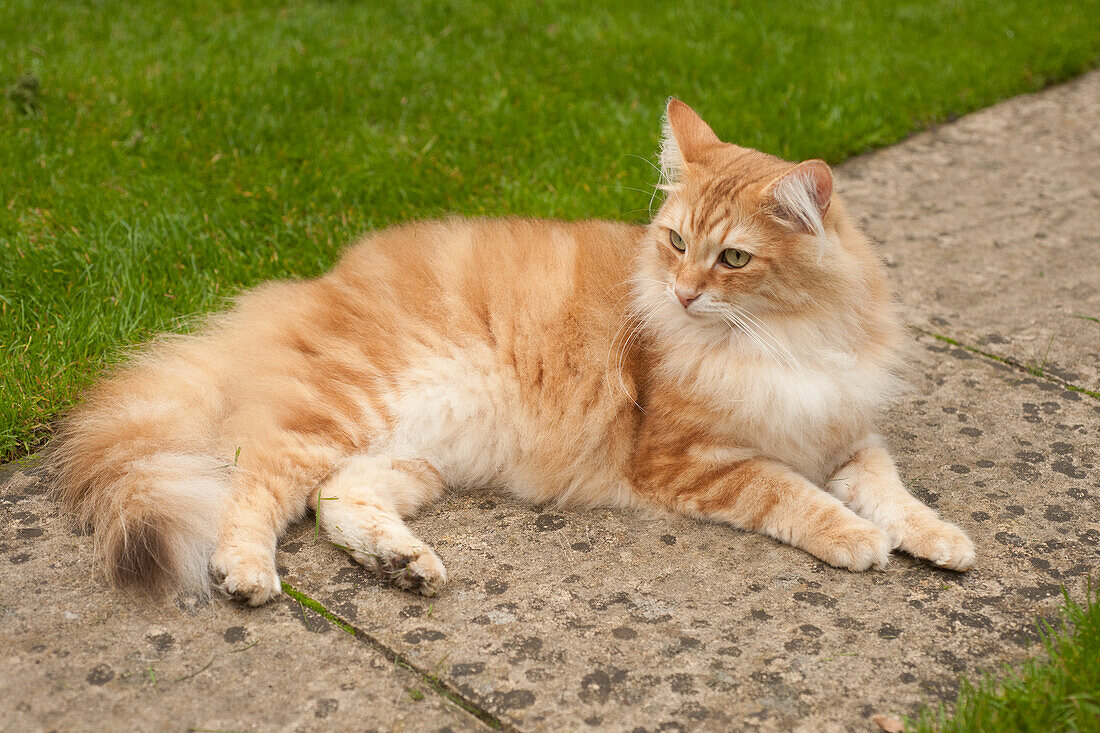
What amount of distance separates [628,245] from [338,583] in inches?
60.2

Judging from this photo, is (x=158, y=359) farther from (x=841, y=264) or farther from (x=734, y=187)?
(x=841, y=264)

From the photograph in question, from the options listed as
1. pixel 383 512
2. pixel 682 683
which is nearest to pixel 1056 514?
pixel 682 683

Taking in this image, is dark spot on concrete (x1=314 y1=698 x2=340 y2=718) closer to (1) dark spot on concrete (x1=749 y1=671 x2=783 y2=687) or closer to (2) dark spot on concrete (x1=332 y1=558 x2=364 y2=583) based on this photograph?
(2) dark spot on concrete (x1=332 y1=558 x2=364 y2=583)

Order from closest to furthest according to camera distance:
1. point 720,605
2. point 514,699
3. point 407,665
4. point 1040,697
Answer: point 1040,697 → point 514,699 → point 407,665 → point 720,605

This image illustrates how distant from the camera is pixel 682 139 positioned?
3.03 metres

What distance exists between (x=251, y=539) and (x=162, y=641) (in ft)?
1.21

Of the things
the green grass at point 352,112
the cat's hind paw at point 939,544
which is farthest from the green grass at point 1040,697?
the green grass at point 352,112

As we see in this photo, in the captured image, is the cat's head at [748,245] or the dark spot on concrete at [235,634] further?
the cat's head at [748,245]

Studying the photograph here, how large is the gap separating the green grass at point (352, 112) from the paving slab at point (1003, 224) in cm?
28

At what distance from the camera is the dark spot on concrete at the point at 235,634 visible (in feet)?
7.27

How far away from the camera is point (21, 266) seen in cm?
372

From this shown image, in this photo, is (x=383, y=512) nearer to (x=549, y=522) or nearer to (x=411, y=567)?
(x=411, y=567)

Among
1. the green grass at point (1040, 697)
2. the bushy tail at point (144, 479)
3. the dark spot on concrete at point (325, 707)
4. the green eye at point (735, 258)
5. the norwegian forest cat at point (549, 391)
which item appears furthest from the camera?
the green eye at point (735, 258)

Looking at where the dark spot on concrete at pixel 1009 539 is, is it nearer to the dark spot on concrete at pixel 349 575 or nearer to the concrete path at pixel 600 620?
the concrete path at pixel 600 620
